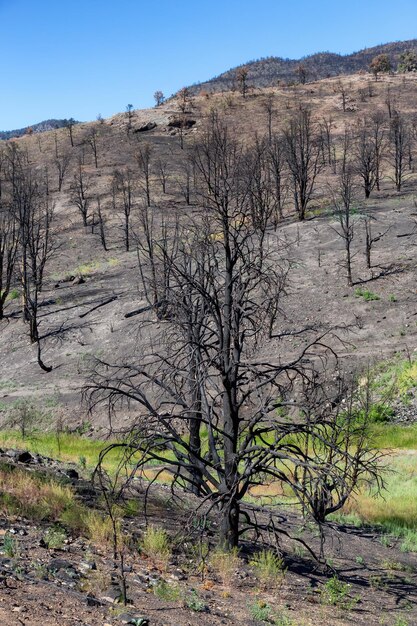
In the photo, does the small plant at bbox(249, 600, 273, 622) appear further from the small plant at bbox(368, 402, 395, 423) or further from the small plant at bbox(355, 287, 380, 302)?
the small plant at bbox(355, 287, 380, 302)

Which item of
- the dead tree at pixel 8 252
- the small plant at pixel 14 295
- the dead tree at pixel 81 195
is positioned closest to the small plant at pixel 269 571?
the dead tree at pixel 8 252

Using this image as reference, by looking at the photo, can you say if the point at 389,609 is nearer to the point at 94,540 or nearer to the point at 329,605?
the point at 329,605

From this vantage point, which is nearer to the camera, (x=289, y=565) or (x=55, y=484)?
(x=289, y=565)

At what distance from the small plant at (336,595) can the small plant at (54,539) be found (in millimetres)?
4217

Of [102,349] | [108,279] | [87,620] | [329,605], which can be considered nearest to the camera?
[87,620]

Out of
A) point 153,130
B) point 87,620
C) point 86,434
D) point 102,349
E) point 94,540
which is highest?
point 153,130

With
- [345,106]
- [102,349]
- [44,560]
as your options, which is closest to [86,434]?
[102,349]

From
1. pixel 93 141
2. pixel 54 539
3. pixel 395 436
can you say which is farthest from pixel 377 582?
pixel 93 141

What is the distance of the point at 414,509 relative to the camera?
1836 cm

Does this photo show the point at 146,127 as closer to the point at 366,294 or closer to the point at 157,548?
the point at 366,294

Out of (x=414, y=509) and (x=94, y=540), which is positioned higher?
(x=94, y=540)

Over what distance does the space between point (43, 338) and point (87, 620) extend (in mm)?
36894

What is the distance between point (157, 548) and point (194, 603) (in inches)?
97.6

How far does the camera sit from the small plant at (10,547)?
8523 mm
